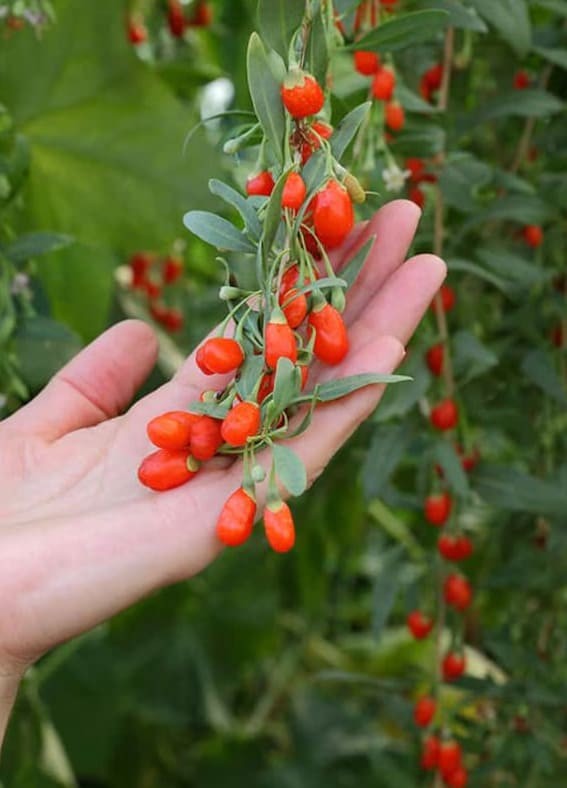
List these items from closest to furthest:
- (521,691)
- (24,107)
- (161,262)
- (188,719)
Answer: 1. (521,691)
2. (24,107)
3. (161,262)
4. (188,719)

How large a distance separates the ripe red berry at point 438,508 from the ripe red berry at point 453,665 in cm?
15

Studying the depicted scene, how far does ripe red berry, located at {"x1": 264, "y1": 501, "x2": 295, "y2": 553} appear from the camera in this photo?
2.31 feet

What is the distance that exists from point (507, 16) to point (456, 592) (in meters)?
0.50

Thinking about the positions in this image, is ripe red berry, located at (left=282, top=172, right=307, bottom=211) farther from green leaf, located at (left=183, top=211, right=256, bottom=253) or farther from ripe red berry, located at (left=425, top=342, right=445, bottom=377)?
ripe red berry, located at (left=425, top=342, right=445, bottom=377)

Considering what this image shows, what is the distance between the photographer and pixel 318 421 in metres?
0.76

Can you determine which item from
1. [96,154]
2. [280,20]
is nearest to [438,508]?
[280,20]

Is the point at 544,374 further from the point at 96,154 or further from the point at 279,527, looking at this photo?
the point at 96,154

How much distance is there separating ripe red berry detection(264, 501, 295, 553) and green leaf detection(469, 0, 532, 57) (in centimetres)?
44

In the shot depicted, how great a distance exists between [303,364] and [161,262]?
959 mm

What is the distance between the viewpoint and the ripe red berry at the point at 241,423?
2.28 feet

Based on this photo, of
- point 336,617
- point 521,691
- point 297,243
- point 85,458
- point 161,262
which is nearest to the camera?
point 297,243

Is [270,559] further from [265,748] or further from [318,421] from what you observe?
[318,421]

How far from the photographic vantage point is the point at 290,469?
696 millimetres

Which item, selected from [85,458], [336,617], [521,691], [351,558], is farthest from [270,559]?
[85,458]
